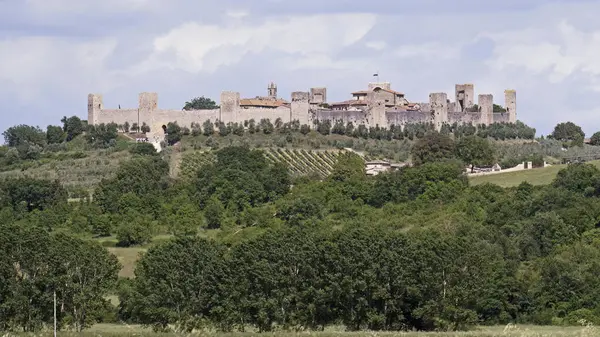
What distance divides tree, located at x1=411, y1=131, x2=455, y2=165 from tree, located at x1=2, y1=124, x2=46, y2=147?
32.9 meters

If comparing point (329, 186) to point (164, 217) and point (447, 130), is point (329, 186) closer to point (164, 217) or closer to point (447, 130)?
point (164, 217)

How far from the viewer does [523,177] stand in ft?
306

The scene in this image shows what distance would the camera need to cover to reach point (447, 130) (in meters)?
120

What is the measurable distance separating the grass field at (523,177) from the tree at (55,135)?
38.1m

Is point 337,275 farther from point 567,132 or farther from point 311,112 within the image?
point 567,132

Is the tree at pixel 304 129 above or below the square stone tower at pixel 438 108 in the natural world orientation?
below

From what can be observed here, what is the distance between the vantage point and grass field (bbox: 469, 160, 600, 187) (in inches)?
3568

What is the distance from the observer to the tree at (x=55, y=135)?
122 meters

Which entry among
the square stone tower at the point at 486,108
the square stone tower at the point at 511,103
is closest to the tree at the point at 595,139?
the square stone tower at the point at 511,103

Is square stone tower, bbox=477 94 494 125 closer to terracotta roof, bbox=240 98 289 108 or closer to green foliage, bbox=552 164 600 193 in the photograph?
Result: terracotta roof, bbox=240 98 289 108

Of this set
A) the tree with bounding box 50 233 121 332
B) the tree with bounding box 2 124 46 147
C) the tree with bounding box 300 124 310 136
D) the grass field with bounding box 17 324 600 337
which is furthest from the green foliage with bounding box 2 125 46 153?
the grass field with bounding box 17 324 600 337

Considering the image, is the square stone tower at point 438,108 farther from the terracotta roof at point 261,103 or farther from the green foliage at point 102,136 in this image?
the green foliage at point 102,136

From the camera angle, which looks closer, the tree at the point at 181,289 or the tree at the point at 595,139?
the tree at the point at 181,289

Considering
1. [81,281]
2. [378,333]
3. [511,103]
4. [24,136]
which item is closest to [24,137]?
[24,136]
